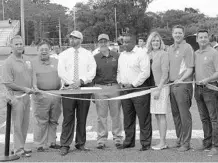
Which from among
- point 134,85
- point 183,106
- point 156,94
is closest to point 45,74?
point 134,85

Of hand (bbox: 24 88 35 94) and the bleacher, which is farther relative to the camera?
the bleacher

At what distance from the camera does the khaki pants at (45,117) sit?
7109 millimetres

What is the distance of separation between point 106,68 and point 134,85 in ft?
2.22

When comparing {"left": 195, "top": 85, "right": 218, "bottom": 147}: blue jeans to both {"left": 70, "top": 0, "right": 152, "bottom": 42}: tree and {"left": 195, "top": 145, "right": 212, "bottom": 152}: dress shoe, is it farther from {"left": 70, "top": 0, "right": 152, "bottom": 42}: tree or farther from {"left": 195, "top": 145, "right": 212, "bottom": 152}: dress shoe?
{"left": 70, "top": 0, "right": 152, "bottom": 42}: tree

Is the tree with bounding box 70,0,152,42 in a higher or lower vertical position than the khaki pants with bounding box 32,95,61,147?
higher

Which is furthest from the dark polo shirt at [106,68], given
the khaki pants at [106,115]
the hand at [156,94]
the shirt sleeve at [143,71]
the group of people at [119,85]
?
the hand at [156,94]

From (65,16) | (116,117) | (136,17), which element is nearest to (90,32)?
(136,17)

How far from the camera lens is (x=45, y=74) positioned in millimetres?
7059

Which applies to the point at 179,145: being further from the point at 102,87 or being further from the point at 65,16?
the point at 65,16

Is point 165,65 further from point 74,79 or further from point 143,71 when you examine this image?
point 74,79

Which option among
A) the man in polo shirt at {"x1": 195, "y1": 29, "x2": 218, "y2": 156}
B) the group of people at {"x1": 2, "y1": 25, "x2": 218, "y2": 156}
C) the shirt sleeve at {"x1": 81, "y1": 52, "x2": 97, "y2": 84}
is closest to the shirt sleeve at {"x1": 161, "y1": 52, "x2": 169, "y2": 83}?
the group of people at {"x1": 2, "y1": 25, "x2": 218, "y2": 156}

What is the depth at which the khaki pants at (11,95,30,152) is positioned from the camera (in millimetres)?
6652

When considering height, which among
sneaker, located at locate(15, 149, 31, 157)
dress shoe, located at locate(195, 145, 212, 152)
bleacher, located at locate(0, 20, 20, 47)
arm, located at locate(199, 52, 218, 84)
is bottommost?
sneaker, located at locate(15, 149, 31, 157)

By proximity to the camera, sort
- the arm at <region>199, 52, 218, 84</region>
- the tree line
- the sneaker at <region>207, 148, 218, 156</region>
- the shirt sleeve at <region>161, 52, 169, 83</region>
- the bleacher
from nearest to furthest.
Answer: the arm at <region>199, 52, 218, 84</region> < the sneaker at <region>207, 148, 218, 156</region> < the shirt sleeve at <region>161, 52, 169, 83</region> < the bleacher < the tree line
